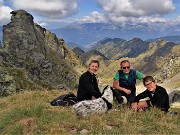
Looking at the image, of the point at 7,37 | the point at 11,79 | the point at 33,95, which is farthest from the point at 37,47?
the point at 33,95

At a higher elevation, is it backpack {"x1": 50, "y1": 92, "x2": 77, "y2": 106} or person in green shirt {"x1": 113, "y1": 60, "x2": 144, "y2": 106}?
person in green shirt {"x1": 113, "y1": 60, "x2": 144, "y2": 106}

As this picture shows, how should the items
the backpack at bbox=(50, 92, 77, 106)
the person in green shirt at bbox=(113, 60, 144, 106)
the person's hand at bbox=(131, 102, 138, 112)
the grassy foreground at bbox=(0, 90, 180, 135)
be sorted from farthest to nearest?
the person in green shirt at bbox=(113, 60, 144, 106) < the backpack at bbox=(50, 92, 77, 106) < the person's hand at bbox=(131, 102, 138, 112) < the grassy foreground at bbox=(0, 90, 180, 135)

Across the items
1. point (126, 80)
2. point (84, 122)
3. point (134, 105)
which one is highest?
point (126, 80)

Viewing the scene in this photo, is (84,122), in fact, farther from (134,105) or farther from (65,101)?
(65,101)

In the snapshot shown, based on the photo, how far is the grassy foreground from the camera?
1171 cm

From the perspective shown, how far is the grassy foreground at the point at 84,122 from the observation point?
1171cm

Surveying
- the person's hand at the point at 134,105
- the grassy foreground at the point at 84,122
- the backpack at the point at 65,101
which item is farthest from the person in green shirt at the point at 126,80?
the backpack at the point at 65,101

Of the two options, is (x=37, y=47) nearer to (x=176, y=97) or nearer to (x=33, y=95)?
(x=176, y=97)

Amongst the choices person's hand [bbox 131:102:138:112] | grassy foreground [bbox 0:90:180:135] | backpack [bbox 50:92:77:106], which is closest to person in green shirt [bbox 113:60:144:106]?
person's hand [bbox 131:102:138:112]

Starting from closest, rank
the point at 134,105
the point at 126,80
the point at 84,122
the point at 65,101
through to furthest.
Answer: the point at 84,122 < the point at 134,105 < the point at 65,101 < the point at 126,80

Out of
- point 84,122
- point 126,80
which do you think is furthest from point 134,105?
point 84,122

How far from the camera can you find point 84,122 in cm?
1254

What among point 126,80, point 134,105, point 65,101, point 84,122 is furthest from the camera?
point 126,80

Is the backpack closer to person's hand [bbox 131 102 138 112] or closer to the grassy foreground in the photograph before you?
the grassy foreground
